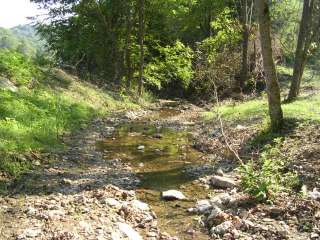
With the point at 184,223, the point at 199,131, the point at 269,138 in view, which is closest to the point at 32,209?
the point at 184,223

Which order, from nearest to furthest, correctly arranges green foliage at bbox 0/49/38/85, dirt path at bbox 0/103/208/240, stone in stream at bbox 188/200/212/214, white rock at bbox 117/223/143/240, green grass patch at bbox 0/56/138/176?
dirt path at bbox 0/103/208/240 < white rock at bbox 117/223/143/240 < stone in stream at bbox 188/200/212/214 < green grass patch at bbox 0/56/138/176 < green foliage at bbox 0/49/38/85

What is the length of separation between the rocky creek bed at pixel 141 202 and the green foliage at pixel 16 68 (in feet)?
16.9

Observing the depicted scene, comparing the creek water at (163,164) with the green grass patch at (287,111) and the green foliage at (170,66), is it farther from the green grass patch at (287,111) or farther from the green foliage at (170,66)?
the green foliage at (170,66)

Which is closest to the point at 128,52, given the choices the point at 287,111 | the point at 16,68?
the point at 16,68

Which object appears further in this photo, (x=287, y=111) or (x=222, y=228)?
(x=287, y=111)

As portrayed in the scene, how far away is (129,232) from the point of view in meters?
7.61

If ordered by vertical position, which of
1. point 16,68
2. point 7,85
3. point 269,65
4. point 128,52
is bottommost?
point 7,85

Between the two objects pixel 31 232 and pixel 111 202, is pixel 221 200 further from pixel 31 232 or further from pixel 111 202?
pixel 31 232

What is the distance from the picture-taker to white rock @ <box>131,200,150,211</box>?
29.4ft

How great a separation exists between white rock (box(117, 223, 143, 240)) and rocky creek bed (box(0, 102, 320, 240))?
0.02 meters

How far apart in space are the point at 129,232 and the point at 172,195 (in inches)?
92.9

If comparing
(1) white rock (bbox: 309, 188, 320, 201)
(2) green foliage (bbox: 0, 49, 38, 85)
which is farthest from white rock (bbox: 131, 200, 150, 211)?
(2) green foliage (bbox: 0, 49, 38, 85)

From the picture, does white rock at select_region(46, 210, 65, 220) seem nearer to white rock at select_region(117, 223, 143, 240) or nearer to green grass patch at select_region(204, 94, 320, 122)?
white rock at select_region(117, 223, 143, 240)

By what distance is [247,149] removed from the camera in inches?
521
